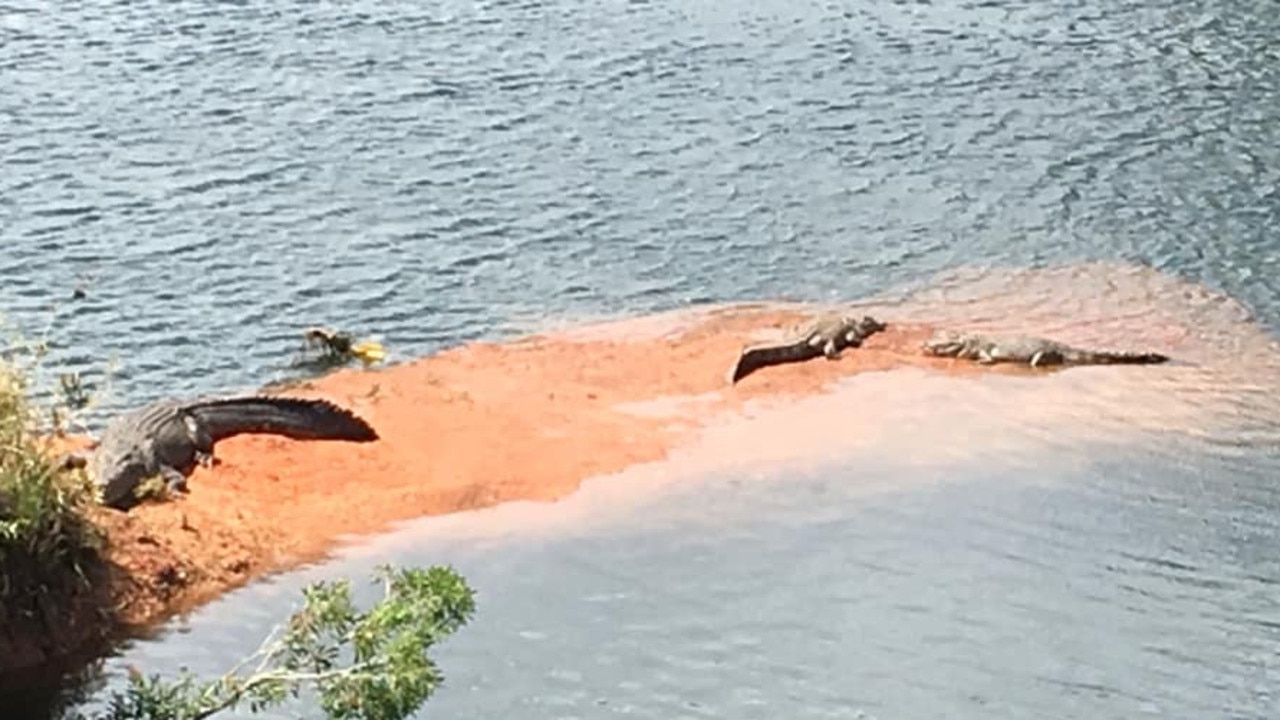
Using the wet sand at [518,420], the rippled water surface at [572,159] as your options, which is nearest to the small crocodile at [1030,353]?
the wet sand at [518,420]

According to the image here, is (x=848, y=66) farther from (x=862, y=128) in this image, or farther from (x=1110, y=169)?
(x=1110, y=169)

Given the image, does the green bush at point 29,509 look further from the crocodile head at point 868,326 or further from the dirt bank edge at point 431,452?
the crocodile head at point 868,326

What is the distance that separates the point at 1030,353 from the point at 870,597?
210 inches

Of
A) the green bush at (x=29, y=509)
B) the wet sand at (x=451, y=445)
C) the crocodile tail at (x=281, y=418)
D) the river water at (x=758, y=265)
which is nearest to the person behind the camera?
the green bush at (x=29, y=509)

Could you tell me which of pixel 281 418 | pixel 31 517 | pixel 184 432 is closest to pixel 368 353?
pixel 281 418

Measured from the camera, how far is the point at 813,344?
58.7 ft

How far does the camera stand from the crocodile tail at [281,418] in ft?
50.2

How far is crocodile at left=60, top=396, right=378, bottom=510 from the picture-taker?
13.8 meters

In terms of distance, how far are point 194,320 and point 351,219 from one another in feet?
9.45

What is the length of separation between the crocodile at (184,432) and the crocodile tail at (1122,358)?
631 centimetres

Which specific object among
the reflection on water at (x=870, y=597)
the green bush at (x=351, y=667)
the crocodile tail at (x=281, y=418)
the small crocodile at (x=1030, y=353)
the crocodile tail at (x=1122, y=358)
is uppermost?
the green bush at (x=351, y=667)

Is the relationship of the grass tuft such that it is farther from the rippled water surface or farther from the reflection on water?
the rippled water surface

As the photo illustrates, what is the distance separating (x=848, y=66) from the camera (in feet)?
83.5

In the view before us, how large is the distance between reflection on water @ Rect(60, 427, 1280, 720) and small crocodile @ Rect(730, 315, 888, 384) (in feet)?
7.72
